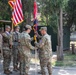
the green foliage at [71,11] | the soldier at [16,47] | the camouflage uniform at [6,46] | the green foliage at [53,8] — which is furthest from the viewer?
the green foliage at [71,11]

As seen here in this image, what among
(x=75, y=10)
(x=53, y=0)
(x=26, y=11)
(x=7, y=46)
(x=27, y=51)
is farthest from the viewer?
(x=75, y=10)

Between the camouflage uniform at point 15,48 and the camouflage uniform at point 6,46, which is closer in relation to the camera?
the camouflage uniform at point 6,46

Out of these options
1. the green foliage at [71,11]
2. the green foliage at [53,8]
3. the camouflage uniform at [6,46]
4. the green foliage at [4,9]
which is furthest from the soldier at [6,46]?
the green foliage at [71,11]

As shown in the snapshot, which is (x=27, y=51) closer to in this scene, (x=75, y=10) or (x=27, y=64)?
(x=27, y=64)

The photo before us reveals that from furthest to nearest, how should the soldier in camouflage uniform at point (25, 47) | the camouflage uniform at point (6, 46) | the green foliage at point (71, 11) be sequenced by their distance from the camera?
1. the green foliage at point (71, 11)
2. the camouflage uniform at point (6, 46)
3. the soldier in camouflage uniform at point (25, 47)

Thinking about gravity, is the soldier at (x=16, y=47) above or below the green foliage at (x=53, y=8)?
below

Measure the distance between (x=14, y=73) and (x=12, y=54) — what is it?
2.89 ft

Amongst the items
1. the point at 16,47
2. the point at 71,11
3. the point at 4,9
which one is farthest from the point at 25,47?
the point at 71,11

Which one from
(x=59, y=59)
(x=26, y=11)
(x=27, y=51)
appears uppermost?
(x=26, y=11)

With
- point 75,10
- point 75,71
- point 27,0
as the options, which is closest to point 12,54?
point 75,71

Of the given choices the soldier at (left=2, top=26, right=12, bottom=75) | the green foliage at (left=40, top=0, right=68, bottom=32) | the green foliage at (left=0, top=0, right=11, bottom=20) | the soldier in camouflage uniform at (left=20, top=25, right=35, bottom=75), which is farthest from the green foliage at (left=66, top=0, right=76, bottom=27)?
the soldier in camouflage uniform at (left=20, top=25, right=35, bottom=75)

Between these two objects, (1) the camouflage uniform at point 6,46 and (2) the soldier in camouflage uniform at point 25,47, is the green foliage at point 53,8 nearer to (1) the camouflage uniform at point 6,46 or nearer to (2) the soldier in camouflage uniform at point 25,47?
(1) the camouflage uniform at point 6,46

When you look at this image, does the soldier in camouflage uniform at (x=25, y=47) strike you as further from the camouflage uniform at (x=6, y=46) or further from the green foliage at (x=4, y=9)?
the green foliage at (x=4, y=9)

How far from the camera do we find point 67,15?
22547 mm
